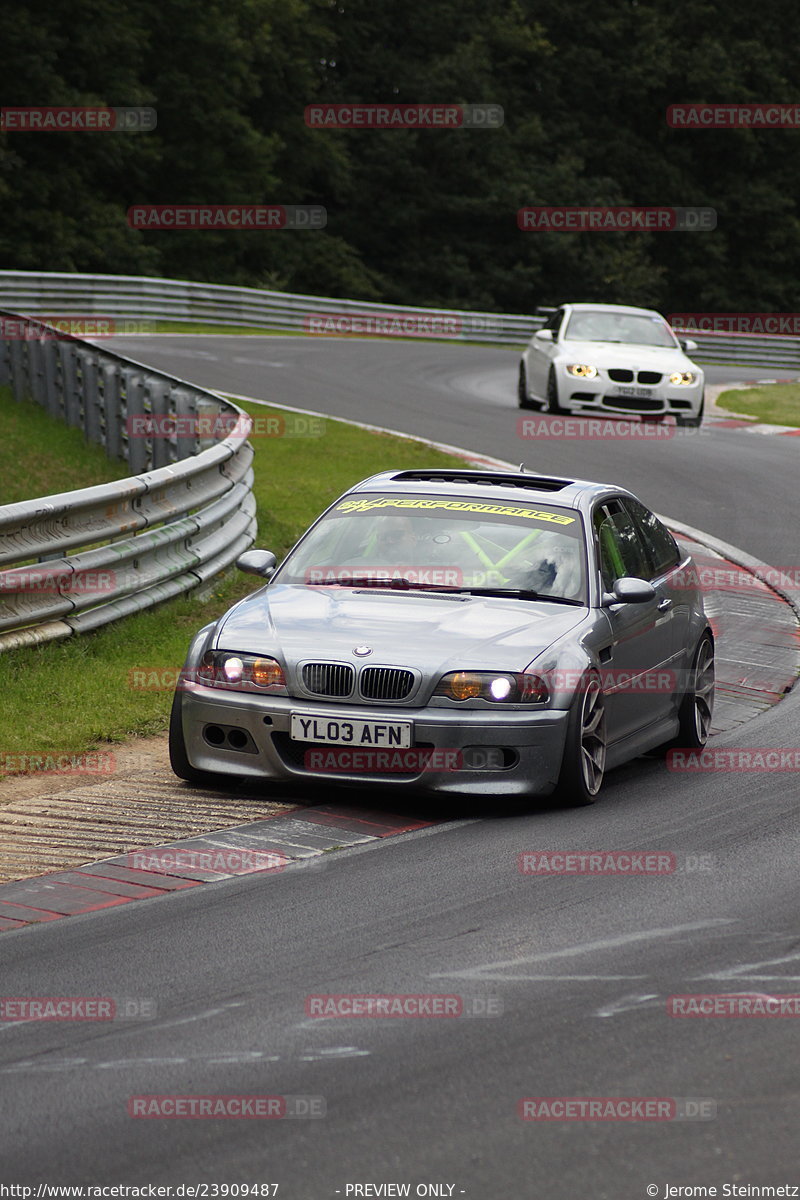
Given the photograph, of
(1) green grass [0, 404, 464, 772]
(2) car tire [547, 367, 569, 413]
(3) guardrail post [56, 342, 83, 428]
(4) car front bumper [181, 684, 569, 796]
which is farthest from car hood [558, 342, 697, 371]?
(4) car front bumper [181, 684, 569, 796]

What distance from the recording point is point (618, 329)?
80.6ft

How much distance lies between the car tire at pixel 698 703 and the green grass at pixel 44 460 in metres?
8.42

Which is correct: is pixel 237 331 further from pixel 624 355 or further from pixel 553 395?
pixel 624 355

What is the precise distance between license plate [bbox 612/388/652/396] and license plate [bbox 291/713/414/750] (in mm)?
16052

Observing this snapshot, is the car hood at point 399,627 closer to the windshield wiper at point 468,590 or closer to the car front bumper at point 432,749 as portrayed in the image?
the windshield wiper at point 468,590

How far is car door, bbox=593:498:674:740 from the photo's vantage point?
863 centimetres

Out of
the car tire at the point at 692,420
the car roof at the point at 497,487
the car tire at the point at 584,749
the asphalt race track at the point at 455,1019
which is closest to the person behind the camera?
the asphalt race track at the point at 455,1019

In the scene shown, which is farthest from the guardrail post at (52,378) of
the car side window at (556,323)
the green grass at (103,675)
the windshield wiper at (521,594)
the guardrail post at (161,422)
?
the windshield wiper at (521,594)

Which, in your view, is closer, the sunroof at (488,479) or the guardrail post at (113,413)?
the sunroof at (488,479)

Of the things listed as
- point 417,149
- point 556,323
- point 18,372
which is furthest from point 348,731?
point 417,149

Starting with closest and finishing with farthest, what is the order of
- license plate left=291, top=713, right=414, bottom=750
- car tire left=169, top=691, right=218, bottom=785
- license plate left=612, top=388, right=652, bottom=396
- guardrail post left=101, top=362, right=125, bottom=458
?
license plate left=291, top=713, right=414, bottom=750, car tire left=169, top=691, right=218, bottom=785, guardrail post left=101, top=362, right=125, bottom=458, license plate left=612, top=388, right=652, bottom=396

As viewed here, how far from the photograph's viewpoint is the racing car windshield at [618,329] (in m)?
24.3

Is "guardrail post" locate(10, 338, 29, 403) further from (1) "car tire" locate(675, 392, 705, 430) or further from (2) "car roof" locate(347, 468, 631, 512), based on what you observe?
(2) "car roof" locate(347, 468, 631, 512)

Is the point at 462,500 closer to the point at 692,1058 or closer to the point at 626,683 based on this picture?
the point at 626,683
